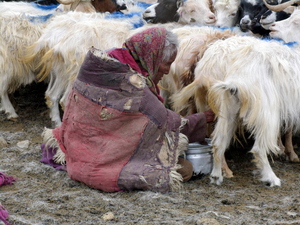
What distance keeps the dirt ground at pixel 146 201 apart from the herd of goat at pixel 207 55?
0.25m

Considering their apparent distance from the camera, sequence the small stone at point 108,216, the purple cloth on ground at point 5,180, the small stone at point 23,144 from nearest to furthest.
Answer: the small stone at point 108,216 < the purple cloth on ground at point 5,180 < the small stone at point 23,144

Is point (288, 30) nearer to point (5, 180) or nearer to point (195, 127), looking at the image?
point (195, 127)

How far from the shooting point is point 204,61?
345 centimetres

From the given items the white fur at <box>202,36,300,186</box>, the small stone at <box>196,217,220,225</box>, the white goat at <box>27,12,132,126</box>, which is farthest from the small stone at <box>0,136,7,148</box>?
the small stone at <box>196,217,220,225</box>

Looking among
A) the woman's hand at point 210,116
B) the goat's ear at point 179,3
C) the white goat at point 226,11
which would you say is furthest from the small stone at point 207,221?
the goat's ear at point 179,3

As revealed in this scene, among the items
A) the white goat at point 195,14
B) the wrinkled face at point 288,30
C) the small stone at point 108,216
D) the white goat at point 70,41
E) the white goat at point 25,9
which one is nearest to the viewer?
the small stone at point 108,216

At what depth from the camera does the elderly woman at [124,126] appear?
112 inches

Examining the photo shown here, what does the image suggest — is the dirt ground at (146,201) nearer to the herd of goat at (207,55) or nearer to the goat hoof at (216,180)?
the goat hoof at (216,180)

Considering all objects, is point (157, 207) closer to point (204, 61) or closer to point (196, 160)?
point (196, 160)

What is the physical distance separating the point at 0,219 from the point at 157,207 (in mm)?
1027

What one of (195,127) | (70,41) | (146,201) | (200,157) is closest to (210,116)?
(195,127)

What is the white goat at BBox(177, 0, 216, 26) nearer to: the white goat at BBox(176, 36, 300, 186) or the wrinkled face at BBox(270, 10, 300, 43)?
the wrinkled face at BBox(270, 10, 300, 43)

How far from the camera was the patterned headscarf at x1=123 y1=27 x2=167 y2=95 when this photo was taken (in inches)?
118

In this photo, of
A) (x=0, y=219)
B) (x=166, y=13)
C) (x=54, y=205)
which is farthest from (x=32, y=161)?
(x=166, y=13)
